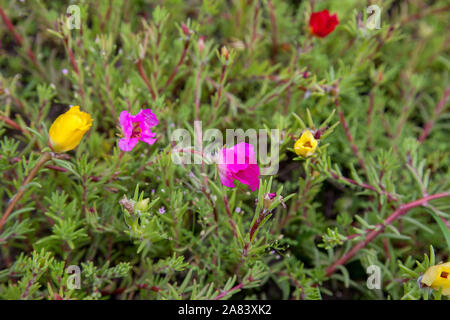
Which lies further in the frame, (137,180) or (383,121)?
(383,121)

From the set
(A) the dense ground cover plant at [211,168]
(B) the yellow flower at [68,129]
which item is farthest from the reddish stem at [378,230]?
(B) the yellow flower at [68,129]

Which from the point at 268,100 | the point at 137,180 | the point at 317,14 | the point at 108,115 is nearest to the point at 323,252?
the point at 268,100

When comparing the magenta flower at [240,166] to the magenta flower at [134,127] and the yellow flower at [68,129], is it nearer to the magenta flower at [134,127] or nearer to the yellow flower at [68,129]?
the magenta flower at [134,127]

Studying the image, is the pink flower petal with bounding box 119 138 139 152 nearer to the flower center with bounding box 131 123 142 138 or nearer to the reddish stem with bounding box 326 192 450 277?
the flower center with bounding box 131 123 142 138

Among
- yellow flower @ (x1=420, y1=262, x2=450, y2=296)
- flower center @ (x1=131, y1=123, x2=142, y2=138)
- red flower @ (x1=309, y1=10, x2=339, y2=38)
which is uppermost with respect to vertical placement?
red flower @ (x1=309, y1=10, x2=339, y2=38)

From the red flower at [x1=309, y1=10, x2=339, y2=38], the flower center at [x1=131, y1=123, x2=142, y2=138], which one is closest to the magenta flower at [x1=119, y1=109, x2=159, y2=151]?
the flower center at [x1=131, y1=123, x2=142, y2=138]

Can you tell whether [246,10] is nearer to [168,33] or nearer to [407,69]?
[168,33]
